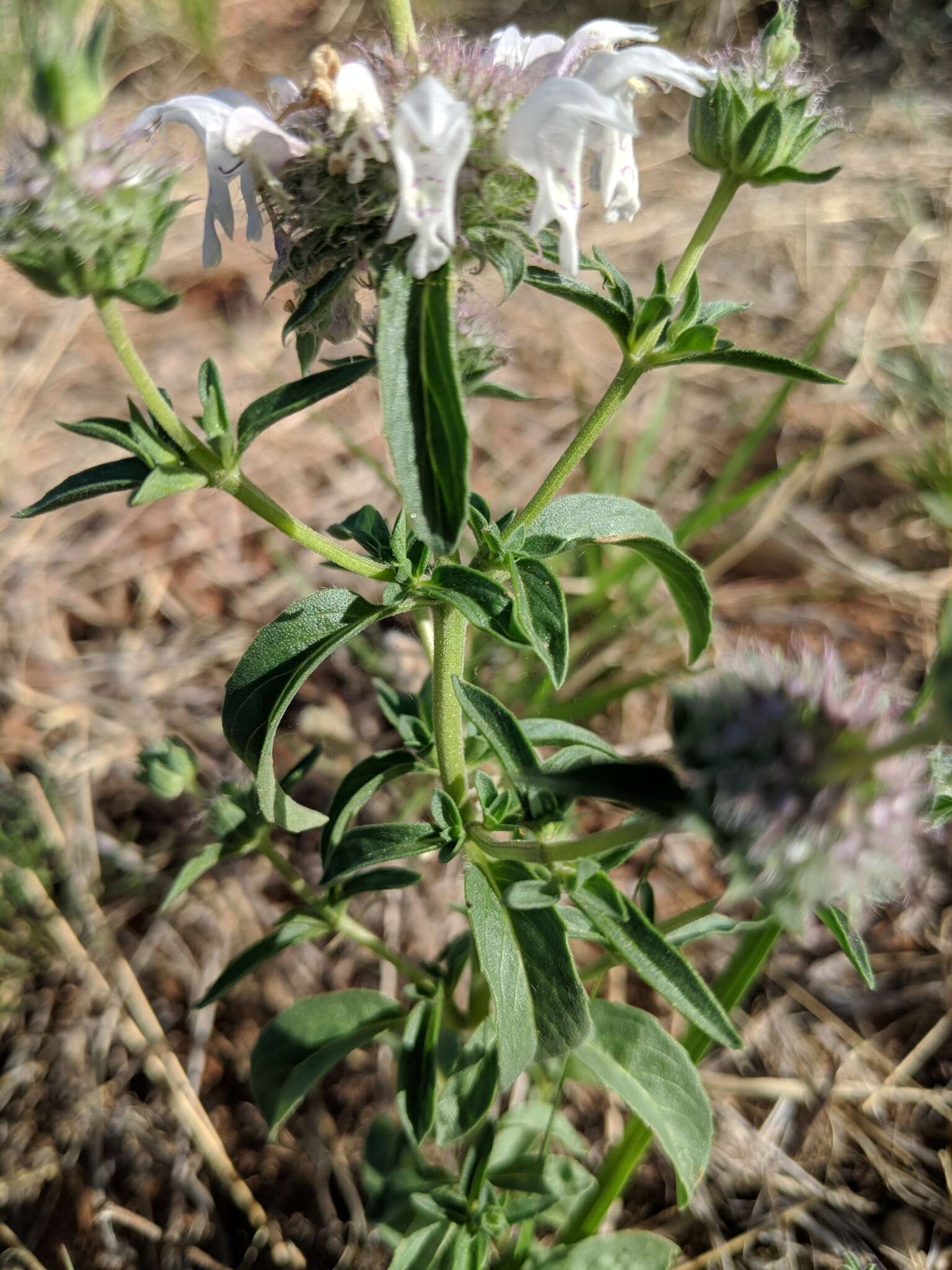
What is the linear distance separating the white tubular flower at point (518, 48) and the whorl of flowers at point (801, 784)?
97cm

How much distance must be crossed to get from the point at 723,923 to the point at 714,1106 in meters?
0.92

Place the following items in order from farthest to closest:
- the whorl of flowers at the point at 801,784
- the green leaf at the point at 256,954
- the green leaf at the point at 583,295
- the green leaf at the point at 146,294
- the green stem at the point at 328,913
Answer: the green stem at the point at 328,913, the green leaf at the point at 256,954, the green leaf at the point at 583,295, the green leaf at the point at 146,294, the whorl of flowers at the point at 801,784

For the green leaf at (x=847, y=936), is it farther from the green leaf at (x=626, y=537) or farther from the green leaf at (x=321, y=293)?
the green leaf at (x=321, y=293)

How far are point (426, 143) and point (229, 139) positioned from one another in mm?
308

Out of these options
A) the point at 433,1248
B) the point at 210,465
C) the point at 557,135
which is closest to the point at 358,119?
the point at 557,135

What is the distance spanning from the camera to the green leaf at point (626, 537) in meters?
1.63

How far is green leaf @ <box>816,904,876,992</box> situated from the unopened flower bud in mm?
1202

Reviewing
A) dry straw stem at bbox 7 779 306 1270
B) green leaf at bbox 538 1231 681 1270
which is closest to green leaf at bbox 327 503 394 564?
green leaf at bbox 538 1231 681 1270

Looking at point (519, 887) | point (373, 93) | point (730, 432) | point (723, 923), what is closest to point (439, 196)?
point (373, 93)

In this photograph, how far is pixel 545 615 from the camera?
59.1 inches

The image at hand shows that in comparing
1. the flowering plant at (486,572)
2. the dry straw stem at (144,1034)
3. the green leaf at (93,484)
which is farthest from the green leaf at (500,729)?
the dry straw stem at (144,1034)

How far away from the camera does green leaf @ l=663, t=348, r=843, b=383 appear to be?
1.48 metres

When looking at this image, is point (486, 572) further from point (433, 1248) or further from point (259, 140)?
point (433, 1248)

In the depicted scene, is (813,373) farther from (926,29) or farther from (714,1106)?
(926,29)
